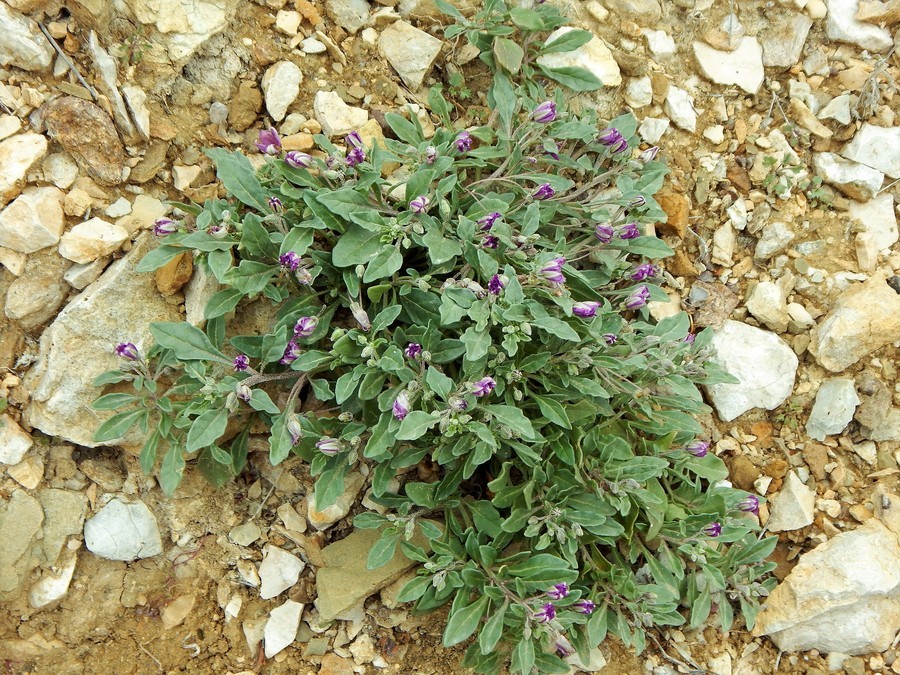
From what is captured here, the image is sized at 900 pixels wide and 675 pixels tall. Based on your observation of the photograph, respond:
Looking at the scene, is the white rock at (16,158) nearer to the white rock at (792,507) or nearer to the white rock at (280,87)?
the white rock at (280,87)

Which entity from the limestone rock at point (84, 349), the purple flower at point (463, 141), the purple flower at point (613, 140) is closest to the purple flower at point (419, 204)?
the purple flower at point (463, 141)

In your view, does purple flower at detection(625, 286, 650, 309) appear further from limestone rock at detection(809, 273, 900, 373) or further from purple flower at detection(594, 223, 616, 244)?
limestone rock at detection(809, 273, 900, 373)

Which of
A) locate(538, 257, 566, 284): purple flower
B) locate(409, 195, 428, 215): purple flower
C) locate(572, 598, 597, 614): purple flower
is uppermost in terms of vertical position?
locate(409, 195, 428, 215): purple flower

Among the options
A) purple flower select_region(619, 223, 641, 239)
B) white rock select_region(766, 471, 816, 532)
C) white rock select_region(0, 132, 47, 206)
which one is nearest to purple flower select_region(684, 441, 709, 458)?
white rock select_region(766, 471, 816, 532)

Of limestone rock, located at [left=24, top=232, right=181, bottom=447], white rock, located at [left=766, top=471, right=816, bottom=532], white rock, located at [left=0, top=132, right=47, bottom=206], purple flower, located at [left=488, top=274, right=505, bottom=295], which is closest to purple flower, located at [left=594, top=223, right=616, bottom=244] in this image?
purple flower, located at [left=488, top=274, right=505, bottom=295]

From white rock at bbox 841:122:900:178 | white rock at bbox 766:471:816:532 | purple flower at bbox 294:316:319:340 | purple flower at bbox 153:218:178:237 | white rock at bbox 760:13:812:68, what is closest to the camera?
purple flower at bbox 294:316:319:340

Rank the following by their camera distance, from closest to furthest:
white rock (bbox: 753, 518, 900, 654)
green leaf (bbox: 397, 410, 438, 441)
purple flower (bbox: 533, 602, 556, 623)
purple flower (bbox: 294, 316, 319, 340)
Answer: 1. green leaf (bbox: 397, 410, 438, 441)
2. purple flower (bbox: 533, 602, 556, 623)
3. purple flower (bbox: 294, 316, 319, 340)
4. white rock (bbox: 753, 518, 900, 654)

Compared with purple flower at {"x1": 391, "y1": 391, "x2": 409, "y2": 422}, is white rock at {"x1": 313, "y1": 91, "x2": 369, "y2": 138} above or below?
above

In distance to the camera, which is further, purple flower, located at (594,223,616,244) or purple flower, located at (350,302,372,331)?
purple flower, located at (594,223,616,244)
